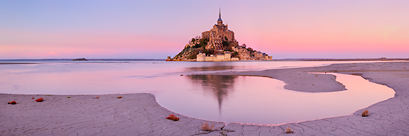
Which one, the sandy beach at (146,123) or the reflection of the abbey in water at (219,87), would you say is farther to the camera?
the reflection of the abbey in water at (219,87)

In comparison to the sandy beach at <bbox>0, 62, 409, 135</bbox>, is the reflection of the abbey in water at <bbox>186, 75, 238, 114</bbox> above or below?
below

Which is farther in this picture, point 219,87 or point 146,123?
point 219,87

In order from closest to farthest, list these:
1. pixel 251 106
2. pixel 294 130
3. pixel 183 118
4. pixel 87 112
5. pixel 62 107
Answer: pixel 294 130, pixel 183 118, pixel 87 112, pixel 62 107, pixel 251 106

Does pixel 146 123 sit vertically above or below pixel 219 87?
above

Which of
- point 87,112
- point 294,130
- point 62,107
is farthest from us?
point 62,107

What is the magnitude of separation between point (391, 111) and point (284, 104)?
455 centimetres

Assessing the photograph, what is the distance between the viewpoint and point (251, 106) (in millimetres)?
11219

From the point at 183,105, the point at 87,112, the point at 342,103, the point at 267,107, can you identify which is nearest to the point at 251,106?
the point at 267,107

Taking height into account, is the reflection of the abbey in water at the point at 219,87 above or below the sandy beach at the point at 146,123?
below

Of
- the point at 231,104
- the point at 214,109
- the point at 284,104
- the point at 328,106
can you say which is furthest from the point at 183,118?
the point at 328,106

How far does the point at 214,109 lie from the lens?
34.8ft

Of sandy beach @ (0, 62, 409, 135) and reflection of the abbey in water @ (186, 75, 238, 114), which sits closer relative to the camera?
sandy beach @ (0, 62, 409, 135)

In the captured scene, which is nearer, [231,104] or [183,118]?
[183,118]

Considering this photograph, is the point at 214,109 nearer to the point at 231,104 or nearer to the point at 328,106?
the point at 231,104
